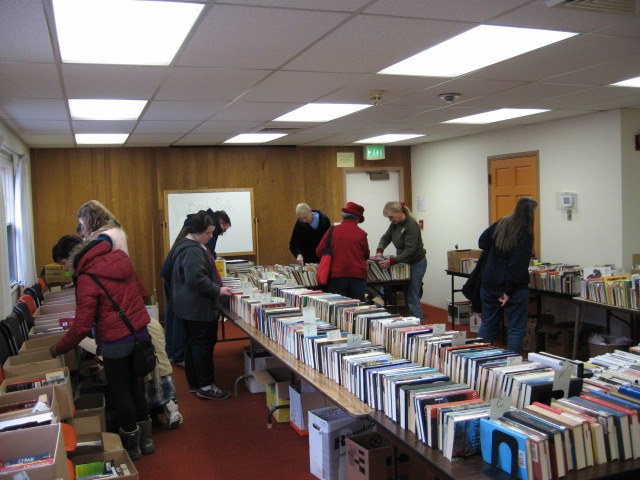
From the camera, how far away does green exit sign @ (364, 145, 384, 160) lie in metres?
9.17

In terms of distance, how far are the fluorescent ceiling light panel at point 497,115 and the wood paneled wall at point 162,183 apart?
9.24 feet

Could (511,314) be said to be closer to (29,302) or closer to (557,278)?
(557,278)

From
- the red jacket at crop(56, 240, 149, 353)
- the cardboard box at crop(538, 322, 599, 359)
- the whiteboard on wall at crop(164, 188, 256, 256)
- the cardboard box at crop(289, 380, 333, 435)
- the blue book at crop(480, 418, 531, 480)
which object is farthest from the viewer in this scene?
the whiteboard on wall at crop(164, 188, 256, 256)

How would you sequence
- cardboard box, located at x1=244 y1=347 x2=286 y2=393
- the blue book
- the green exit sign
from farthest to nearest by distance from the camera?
1. the green exit sign
2. cardboard box, located at x1=244 y1=347 x2=286 y2=393
3. the blue book

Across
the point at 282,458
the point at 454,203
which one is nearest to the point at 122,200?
the point at 454,203

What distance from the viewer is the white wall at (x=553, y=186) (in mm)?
6105

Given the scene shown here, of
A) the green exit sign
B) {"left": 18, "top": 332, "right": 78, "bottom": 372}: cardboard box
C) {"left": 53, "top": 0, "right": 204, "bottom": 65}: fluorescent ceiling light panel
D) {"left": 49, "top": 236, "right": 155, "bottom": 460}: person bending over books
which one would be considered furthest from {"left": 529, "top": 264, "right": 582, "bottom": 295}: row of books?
{"left": 18, "top": 332, "right": 78, "bottom": 372}: cardboard box

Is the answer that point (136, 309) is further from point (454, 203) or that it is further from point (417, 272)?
point (454, 203)

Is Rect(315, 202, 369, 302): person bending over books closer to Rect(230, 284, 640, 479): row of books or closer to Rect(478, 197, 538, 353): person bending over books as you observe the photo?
Rect(478, 197, 538, 353): person bending over books

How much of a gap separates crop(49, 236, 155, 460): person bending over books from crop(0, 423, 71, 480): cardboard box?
1001 millimetres

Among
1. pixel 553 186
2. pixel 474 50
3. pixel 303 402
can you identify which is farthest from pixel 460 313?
pixel 474 50

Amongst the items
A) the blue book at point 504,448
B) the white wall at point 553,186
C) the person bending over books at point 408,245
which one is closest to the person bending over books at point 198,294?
the person bending over books at point 408,245

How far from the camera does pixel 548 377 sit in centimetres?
249

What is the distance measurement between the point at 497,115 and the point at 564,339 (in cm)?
247
